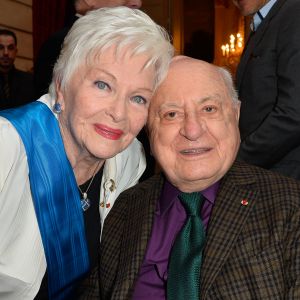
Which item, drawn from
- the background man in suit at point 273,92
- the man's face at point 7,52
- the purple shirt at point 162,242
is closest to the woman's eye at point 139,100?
the purple shirt at point 162,242

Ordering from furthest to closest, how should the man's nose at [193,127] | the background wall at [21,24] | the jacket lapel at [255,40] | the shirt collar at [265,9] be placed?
the background wall at [21,24]
the shirt collar at [265,9]
the jacket lapel at [255,40]
the man's nose at [193,127]

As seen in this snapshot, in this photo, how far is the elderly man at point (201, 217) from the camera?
1.40m

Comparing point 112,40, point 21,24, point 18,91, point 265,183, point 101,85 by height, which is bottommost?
point 18,91

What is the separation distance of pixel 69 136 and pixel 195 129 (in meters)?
0.57

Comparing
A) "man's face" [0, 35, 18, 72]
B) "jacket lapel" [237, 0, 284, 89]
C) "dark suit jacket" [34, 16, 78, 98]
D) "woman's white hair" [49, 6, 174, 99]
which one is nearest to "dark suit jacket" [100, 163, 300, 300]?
"woman's white hair" [49, 6, 174, 99]

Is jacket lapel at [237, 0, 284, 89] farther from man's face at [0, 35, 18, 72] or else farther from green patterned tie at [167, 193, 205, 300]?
man's face at [0, 35, 18, 72]

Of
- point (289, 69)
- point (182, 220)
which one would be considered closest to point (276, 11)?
point (289, 69)

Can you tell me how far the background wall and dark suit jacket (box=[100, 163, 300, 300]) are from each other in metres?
5.10

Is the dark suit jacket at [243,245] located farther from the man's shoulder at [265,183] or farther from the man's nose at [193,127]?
the man's nose at [193,127]

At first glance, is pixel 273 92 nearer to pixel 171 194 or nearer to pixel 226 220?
pixel 171 194

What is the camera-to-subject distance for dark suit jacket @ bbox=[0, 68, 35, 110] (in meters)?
4.55

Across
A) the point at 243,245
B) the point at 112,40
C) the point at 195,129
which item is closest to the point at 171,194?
the point at 195,129

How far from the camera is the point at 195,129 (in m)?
1.60

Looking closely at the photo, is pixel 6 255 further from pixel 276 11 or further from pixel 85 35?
pixel 276 11
